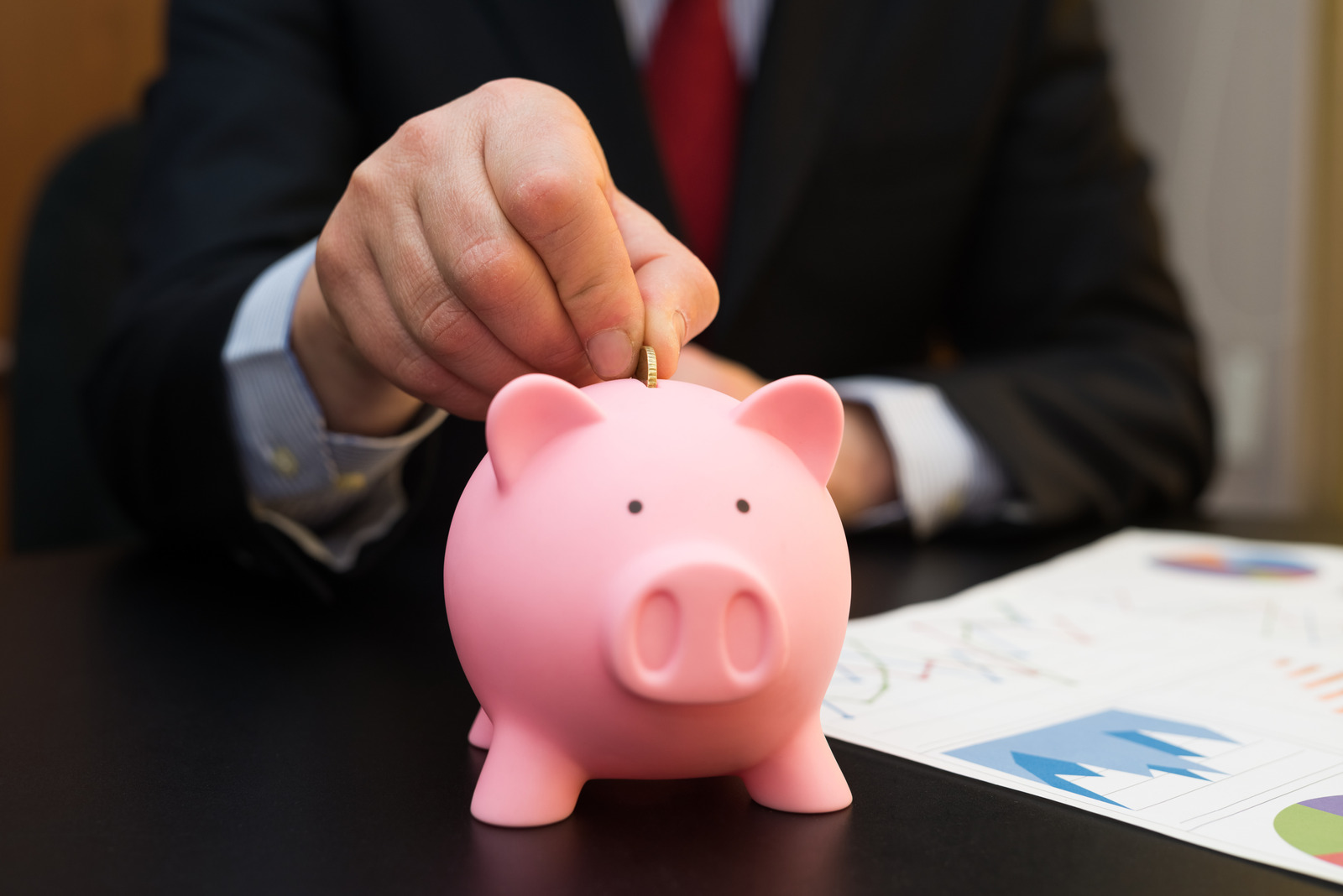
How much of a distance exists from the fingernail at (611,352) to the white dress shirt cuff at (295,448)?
0.24 m

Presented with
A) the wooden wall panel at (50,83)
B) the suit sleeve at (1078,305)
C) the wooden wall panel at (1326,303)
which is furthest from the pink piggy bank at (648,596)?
the wooden wall panel at (50,83)

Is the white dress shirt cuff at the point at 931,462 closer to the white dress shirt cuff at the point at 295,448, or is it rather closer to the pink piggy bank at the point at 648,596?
the white dress shirt cuff at the point at 295,448

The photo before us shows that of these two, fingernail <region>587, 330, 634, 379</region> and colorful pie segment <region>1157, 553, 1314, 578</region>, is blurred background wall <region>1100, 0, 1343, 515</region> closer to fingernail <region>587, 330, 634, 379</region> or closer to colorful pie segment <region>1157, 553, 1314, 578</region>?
colorful pie segment <region>1157, 553, 1314, 578</region>

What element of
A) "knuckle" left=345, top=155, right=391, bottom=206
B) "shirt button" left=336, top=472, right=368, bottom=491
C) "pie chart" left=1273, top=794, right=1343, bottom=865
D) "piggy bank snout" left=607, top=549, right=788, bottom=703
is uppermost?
"knuckle" left=345, top=155, right=391, bottom=206

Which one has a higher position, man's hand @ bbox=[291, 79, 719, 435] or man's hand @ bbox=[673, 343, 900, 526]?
man's hand @ bbox=[291, 79, 719, 435]

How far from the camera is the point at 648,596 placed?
1.04ft

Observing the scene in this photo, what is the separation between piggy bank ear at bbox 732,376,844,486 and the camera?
1.18 feet

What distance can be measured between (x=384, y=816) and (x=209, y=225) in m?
0.71

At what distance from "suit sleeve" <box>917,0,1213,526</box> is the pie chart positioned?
649 mm

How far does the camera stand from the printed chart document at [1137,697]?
35cm

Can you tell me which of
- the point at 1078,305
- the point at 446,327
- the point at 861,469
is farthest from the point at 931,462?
the point at 446,327

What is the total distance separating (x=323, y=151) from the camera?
97cm

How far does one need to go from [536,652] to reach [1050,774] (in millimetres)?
192

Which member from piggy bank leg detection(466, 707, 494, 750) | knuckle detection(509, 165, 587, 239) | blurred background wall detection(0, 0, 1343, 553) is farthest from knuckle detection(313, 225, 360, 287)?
blurred background wall detection(0, 0, 1343, 553)
